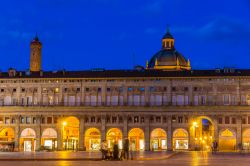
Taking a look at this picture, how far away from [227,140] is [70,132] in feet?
91.6

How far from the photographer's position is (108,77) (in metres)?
97.6

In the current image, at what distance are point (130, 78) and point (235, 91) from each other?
18.5m

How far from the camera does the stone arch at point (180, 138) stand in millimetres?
94000

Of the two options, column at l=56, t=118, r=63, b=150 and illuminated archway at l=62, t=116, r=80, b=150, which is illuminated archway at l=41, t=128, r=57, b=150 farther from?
illuminated archway at l=62, t=116, r=80, b=150

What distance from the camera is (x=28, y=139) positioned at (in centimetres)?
9725

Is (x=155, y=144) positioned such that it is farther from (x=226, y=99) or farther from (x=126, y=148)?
(x=126, y=148)

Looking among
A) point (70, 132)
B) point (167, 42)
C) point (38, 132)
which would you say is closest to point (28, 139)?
point (38, 132)

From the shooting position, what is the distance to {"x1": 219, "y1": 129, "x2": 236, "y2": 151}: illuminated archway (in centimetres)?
9238

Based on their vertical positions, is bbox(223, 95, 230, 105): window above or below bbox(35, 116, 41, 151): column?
above

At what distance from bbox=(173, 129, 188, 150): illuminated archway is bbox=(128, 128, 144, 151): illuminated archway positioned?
5.78m

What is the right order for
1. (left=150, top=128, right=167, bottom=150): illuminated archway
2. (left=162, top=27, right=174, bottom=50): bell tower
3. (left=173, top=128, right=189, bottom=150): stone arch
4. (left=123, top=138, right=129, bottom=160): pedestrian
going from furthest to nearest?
(left=162, top=27, right=174, bottom=50): bell tower → (left=150, top=128, right=167, bottom=150): illuminated archway → (left=173, top=128, right=189, bottom=150): stone arch → (left=123, top=138, right=129, bottom=160): pedestrian

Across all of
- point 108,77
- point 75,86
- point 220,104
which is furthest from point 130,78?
point 220,104

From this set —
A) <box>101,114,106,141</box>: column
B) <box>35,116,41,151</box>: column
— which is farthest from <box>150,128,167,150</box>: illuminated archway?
<box>35,116,41,151</box>: column

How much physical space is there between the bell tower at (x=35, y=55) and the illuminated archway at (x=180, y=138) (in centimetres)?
3557
